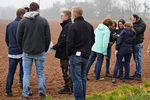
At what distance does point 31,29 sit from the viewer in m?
4.02

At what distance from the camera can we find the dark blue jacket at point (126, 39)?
18.7 ft

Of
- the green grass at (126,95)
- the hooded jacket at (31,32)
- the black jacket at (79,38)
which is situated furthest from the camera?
the green grass at (126,95)

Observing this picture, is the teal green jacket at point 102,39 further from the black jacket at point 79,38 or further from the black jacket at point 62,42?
the black jacket at point 79,38

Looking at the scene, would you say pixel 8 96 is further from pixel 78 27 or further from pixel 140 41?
pixel 140 41

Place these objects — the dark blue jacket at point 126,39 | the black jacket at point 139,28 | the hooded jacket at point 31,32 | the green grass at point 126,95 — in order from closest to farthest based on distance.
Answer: the hooded jacket at point 31,32, the green grass at point 126,95, the dark blue jacket at point 126,39, the black jacket at point 139,28

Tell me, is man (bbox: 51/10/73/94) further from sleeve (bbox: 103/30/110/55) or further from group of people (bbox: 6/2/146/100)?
sleeve (bbox: 103/30/110/55)

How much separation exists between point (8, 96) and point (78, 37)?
2301 mm

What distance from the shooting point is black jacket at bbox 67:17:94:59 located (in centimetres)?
Answer: 380

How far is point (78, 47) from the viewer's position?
3.86 m

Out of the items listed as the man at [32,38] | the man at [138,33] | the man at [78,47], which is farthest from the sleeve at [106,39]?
the man at [32,38]

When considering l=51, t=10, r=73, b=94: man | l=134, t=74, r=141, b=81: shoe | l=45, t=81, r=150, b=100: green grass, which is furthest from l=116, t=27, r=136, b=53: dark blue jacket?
l=51, t=10, r=73, b=94: man

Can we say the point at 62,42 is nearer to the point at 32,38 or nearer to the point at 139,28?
the point at 32,38

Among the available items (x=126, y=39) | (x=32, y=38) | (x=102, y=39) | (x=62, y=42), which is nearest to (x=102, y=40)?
(x=102, y=39)

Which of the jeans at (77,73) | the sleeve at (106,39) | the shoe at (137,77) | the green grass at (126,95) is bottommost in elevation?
the shoe at (137,77)
